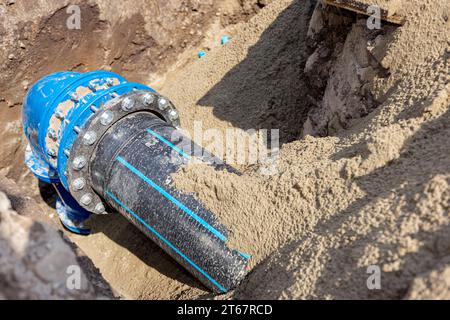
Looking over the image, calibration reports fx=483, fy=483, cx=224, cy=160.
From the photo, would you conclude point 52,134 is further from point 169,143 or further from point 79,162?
point 169,143

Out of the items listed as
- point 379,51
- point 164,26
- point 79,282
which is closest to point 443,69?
point 379,51

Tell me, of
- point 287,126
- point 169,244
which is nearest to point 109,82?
point 169,244

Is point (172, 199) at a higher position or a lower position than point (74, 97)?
lower

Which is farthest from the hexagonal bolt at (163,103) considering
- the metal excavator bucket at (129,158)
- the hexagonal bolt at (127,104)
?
the hexagonal bolt at (127,104)

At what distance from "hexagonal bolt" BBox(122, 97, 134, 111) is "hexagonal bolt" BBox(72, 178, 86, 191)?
496mm

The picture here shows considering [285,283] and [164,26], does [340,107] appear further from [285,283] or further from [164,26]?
[164,26]

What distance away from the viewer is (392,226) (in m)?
1.81

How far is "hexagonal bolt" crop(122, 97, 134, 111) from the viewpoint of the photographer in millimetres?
2902

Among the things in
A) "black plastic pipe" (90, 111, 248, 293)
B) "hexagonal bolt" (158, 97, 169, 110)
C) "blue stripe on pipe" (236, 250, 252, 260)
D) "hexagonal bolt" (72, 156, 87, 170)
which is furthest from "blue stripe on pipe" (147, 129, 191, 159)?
"blue stripe on pipe" (236, 250, 252, 260)

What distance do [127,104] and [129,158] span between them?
0.37 m

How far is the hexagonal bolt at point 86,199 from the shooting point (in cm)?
296

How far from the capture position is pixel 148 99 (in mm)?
3021

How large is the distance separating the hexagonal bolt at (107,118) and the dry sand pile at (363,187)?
0.60 metres

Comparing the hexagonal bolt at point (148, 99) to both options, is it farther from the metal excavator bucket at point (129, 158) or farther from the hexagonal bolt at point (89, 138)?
the hexagonal bolt at point (89, 138)
